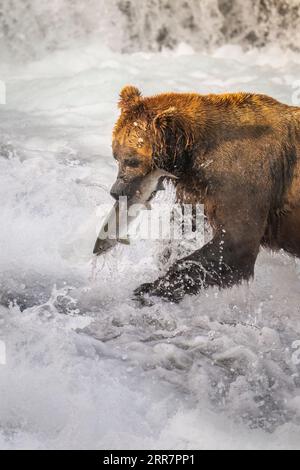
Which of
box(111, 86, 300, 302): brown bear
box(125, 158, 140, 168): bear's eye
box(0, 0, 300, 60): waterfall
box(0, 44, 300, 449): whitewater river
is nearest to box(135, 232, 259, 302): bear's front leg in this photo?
box(111, 86, 300, 302): brown bear

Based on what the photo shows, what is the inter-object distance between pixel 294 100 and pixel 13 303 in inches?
264

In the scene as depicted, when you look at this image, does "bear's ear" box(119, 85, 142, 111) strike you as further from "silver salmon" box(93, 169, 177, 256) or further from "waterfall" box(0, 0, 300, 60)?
"waterfall" box(0, 0, 300, 60)

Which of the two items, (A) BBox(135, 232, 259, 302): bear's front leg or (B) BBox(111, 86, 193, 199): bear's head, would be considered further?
A: (A) BBox(135, 232, 259, 302): bear's front leg

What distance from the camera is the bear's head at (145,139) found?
5.23 metres

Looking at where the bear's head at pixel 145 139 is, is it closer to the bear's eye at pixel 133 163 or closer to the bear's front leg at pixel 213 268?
the bear's eye at pixel 133 163

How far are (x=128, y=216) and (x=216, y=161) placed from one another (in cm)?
65

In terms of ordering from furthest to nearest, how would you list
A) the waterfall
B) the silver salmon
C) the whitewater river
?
the waterfall < the silver salmon < the whitewater river

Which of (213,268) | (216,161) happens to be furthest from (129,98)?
(213,268)

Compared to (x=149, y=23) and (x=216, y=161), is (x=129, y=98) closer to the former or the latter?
(x=216, y=161)

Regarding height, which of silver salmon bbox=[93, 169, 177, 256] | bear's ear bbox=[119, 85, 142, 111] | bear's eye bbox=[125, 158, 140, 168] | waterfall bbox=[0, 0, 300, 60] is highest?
bear's ear bbox=[119, 85, 142, 111]

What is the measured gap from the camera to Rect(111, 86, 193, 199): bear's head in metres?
5.23

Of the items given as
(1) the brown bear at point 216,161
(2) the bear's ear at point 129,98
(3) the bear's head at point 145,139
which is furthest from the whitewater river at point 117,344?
(2) the bear's ear at point 129,98

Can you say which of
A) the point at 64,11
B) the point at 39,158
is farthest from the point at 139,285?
the point at 64,11

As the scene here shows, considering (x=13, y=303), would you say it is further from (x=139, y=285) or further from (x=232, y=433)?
(x=232, y=433)
